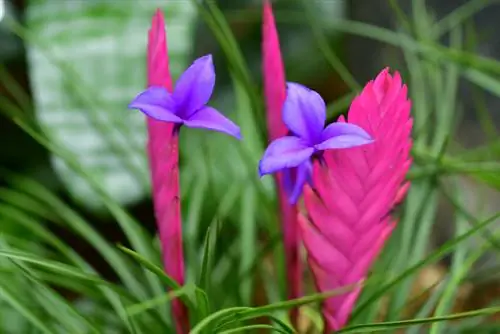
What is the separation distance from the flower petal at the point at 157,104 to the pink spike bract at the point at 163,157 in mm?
17

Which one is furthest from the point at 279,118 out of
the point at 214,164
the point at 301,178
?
the point at 214,164

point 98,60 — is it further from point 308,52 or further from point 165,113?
point 165,113

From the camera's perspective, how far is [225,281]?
534 mm

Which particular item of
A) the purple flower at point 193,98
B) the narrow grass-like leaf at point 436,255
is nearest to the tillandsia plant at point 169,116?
the purple flower at point 193,98

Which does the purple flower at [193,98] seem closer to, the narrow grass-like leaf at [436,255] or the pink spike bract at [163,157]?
the pink spike bract at [163,157]

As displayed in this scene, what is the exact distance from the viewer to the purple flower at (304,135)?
307 mm

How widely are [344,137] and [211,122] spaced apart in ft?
A: 0.20

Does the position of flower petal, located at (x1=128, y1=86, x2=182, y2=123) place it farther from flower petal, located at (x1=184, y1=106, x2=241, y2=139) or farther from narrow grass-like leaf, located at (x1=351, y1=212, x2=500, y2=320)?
narrow grass-like leaf, located at (x1=351, y1=212, x2=500, y2=320)

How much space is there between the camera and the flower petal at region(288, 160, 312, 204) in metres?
0.37

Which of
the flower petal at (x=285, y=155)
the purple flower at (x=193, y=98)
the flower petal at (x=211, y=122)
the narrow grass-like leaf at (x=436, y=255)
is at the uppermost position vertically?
the purple flower at (x=193, y=98)

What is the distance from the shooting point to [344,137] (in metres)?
0.31

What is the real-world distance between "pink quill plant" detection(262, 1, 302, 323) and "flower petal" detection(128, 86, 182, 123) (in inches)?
2.7

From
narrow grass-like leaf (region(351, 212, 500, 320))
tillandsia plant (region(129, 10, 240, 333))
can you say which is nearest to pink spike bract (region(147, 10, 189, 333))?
tillandsia plant (region(129, 10, 240, 333))

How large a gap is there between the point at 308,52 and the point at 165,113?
1.94 feet
